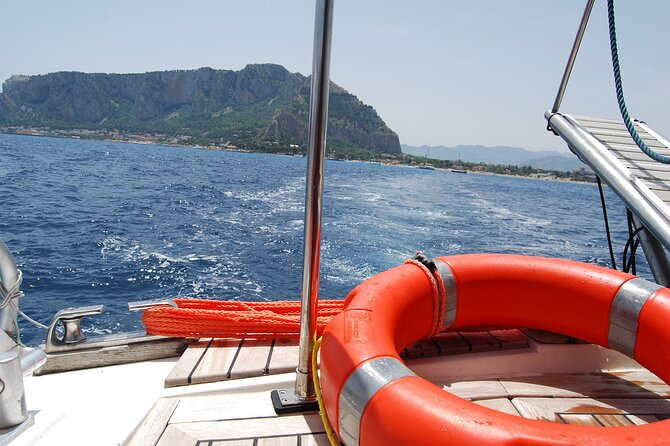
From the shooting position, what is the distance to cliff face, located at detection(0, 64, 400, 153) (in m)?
77.8

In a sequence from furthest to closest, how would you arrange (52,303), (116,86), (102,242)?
(116,86)
(102,242)
(52,303)

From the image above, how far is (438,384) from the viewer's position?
176cm

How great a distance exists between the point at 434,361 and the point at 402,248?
21.9ft

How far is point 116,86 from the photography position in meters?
95.3

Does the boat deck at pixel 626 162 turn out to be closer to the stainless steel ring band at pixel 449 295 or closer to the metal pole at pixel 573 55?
the metal pole at pixel 573 55

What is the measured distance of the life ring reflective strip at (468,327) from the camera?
41.8 inches

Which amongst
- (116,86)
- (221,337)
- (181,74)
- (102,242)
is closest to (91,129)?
(116,86)

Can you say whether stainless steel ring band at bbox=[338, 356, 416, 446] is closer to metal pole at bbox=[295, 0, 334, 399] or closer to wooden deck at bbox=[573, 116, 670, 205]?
metal pole at bbox=[295, 0, 334, 399]

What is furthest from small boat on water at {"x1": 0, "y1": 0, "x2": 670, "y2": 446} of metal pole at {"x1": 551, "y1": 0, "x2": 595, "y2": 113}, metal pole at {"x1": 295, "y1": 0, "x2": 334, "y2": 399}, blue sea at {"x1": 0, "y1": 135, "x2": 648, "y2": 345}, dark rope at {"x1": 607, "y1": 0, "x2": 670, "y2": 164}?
blue sea at {"x1": 0, "y1": 135, "x2": 648, "y2": 345}

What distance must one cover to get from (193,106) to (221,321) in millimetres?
108969

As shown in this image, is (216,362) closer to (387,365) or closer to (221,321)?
(221,321)

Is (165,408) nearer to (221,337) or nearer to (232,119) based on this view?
(221,337)

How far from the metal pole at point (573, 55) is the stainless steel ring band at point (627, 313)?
1.71m

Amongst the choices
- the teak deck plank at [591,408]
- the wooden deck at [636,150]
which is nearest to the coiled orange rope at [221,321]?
the teak deck plank at [591,408]
